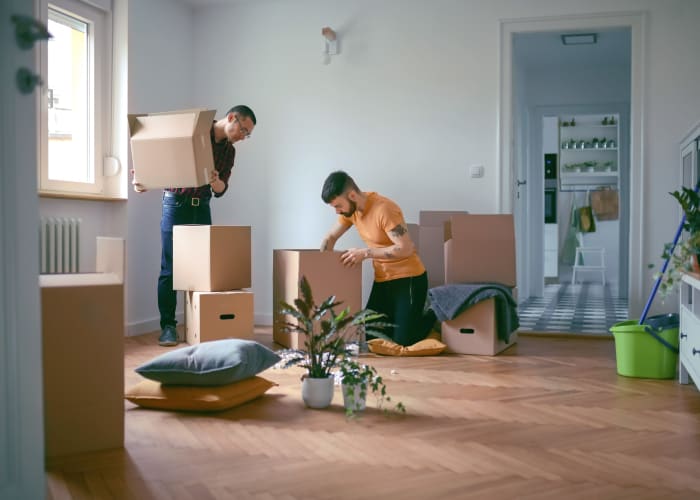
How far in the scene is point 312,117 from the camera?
519 centimetres

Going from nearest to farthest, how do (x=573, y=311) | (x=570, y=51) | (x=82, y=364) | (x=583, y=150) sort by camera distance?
(x=82, y=364) → (x=573, y=311) → (x=570, y=51) → (x=583, y=150)

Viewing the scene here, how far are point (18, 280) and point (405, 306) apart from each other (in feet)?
9.13


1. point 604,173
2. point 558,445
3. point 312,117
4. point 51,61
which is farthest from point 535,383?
point 604,173

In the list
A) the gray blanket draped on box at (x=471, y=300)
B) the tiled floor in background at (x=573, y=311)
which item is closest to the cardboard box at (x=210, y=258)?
the gray blanket draped on box at (x=471, y=300)

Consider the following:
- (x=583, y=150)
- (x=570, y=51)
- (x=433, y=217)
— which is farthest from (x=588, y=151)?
(x=433, y=217)

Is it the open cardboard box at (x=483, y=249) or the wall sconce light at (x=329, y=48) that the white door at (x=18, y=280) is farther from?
the wall sconce light at (x=329, y=48)

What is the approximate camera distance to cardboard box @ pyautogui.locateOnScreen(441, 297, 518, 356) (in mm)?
4020

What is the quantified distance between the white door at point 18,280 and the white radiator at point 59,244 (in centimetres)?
244

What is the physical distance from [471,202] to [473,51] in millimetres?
987

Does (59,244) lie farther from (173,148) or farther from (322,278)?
(322,278)

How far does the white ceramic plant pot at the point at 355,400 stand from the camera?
257cm

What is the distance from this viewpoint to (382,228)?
406cm

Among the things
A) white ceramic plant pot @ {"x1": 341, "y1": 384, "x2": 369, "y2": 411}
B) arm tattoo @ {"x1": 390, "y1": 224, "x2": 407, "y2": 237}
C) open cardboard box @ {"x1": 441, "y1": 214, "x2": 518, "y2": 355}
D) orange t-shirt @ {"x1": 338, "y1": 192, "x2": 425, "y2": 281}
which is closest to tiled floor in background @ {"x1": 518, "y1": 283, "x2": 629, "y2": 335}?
open cardboard box @ {"x1": 441, "y1": 214, "x2": 518, "y2": 355}

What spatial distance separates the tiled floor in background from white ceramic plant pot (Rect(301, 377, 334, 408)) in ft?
8.62
